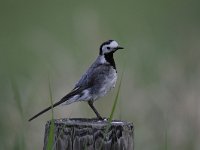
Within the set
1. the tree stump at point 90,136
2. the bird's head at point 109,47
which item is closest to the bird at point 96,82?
the bird's head at point 109,47

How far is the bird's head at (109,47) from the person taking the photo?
857cm

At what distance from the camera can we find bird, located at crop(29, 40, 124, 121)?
835 centimetres

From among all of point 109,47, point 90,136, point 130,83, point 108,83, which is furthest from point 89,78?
point 130,83

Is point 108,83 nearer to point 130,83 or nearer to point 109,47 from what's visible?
point 109,47

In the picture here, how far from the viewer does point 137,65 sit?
11.0 meters

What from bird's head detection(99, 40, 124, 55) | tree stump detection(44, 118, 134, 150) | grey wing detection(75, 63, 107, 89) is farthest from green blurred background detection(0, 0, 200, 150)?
bird's head detection(99, 40, 124, 55)

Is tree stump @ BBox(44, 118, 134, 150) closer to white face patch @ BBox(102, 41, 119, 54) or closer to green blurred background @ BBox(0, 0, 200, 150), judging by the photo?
green blurred background @ BBox(0, 0, 200, 150)

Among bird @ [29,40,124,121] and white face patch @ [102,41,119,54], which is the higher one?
white face patch @ [102,41,119,54]

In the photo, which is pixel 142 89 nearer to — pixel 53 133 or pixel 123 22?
pixel 53 133

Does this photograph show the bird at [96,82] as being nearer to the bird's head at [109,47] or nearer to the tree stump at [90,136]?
the bird's head at [109,47]

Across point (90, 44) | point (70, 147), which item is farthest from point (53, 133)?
point (90, 44)

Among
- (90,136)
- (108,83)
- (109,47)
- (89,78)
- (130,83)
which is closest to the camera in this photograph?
(90,136)

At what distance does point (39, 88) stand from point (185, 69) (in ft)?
5.39

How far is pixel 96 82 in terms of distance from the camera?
843 centimetres
